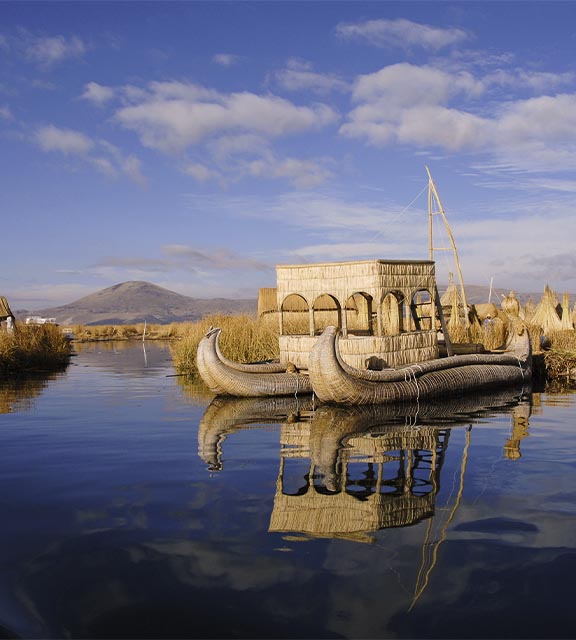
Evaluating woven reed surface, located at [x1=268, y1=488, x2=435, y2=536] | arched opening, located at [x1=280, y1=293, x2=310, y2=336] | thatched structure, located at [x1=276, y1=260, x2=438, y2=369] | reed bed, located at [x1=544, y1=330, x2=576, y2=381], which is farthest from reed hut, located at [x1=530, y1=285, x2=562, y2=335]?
woven reed surface, located at [x1=268, y1=488, x2=435, y2=536]

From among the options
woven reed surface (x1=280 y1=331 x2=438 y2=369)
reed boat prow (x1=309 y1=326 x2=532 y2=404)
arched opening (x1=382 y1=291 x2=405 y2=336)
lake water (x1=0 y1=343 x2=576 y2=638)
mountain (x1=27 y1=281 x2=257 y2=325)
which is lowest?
lake water (x1=0 y1=343 x2=576 y2=638)

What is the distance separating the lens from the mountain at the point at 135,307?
159500 mm

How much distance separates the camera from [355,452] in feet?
29.0

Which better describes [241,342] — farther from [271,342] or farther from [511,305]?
[511,305]

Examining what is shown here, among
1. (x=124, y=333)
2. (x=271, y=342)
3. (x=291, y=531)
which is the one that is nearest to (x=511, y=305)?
(x=271, y=342)

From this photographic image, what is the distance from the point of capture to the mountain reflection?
6.07 metres

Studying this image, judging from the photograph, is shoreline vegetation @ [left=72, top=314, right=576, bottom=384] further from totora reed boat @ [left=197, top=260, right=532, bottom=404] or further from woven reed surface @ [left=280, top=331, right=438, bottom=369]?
woven reed surface @ [left=280, top=331, right=438, bottom=369]

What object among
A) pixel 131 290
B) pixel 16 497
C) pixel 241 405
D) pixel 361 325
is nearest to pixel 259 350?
pixel 361 325

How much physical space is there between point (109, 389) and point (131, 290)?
180m

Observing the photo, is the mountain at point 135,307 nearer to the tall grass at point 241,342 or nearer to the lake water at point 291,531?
the tall grass at point 241,342

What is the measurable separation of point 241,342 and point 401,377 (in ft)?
27.0

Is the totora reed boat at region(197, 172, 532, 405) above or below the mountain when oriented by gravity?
below

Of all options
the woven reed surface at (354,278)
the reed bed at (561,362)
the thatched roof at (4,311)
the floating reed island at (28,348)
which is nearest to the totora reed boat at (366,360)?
the woven reed surface at (354,278)

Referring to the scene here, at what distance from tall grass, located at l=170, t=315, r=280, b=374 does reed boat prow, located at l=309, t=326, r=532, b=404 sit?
7066 mm
